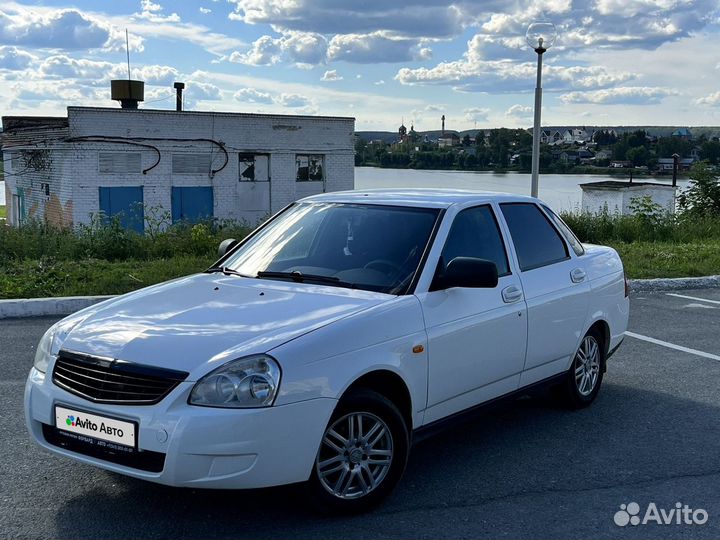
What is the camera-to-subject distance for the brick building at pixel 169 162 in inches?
1294

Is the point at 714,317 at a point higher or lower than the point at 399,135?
lower

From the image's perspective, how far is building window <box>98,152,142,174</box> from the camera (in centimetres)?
3309

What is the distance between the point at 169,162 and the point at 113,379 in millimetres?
31627

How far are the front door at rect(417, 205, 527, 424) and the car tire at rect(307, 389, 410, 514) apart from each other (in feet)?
1.35

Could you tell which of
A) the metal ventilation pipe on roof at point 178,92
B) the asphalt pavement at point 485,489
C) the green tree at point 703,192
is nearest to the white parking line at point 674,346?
the asphalt pavement at point 485,489

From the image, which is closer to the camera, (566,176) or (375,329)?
(375,329)

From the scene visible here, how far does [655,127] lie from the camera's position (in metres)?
22.3

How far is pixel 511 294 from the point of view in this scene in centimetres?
558

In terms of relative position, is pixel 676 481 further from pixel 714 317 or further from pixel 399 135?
pixel 399 135

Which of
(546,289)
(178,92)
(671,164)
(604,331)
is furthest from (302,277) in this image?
(178,92)

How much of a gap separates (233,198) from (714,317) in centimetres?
2761

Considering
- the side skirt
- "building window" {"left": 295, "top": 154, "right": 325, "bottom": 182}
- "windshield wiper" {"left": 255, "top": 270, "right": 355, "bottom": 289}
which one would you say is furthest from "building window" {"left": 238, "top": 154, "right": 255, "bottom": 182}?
"windshield wiper" {"left": 255, "top": 270, "right": 355, "bottom": 289}

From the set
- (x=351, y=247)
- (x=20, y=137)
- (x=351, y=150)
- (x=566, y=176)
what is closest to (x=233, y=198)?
(x=351, y=150)

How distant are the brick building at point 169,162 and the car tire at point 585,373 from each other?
26.1m
